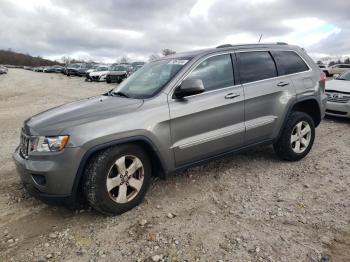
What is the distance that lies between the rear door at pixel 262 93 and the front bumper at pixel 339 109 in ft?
12.2

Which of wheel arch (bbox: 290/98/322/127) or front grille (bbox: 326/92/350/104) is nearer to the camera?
wheel arch (bbox: 290/98/322/127)

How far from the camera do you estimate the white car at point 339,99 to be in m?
7.55

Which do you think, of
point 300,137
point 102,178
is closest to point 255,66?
point 300,137

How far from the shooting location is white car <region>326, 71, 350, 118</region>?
7.55m

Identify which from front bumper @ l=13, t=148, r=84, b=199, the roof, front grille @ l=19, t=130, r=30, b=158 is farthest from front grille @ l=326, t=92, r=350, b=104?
front grille @ l=19, t=130, r=30, b=158

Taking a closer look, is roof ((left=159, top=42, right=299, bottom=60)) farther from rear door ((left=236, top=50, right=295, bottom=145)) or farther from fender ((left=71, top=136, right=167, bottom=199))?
fender ((left=71, top=136, right=167, bottom=199))

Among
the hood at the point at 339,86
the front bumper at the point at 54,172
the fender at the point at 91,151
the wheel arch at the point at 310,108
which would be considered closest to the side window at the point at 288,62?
the wheel arch at the point at 310,108

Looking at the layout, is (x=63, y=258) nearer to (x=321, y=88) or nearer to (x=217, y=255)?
(x=217, y=255)

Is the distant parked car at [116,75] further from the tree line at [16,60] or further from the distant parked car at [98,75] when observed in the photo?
the tree line at [16,60]

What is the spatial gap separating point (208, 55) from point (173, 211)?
1.93 meters

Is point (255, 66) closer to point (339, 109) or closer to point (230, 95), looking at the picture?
point (230, 95)

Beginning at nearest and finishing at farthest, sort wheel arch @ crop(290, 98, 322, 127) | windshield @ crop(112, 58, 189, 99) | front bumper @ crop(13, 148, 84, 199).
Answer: front bumper @ crop(13, 148, 84, 199) → windshield @ crop(112, 58, 189, 99) → wheel arch @ crop(290, 98, 322, 127)

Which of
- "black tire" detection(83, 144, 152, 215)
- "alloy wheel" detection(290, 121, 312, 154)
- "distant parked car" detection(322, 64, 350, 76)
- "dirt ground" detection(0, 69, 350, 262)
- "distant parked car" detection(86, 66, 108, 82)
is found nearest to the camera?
"dirt ground" detection(0, 69, 350, 262)

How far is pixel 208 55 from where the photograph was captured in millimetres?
3969
